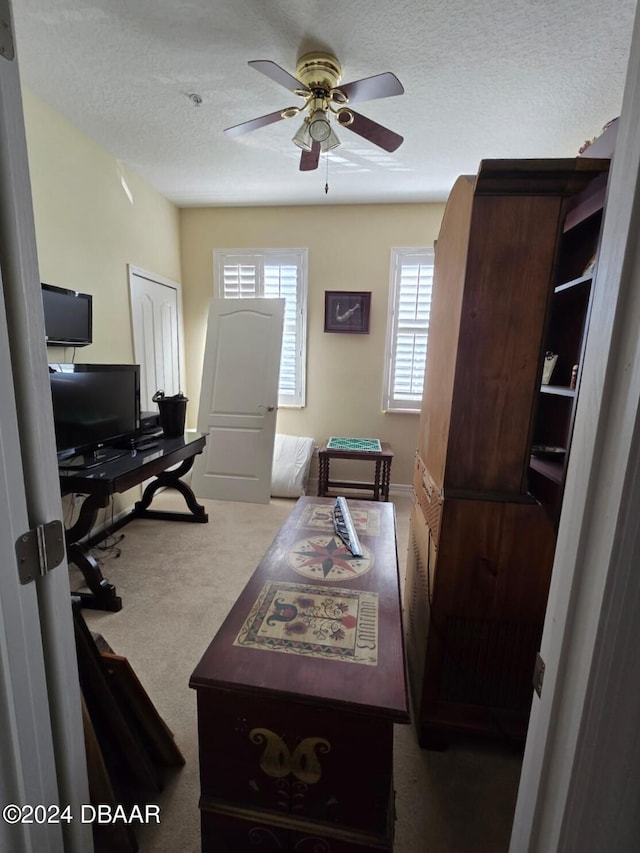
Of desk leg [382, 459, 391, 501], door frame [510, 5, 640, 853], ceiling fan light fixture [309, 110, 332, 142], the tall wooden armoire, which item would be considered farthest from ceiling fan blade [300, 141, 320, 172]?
desk leg [382, 459, 391, 501]

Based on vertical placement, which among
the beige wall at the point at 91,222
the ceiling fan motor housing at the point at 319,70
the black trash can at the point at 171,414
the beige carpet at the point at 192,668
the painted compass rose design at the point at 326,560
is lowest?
the beige carpet at the point at 192,668

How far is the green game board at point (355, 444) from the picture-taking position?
11.9 feet

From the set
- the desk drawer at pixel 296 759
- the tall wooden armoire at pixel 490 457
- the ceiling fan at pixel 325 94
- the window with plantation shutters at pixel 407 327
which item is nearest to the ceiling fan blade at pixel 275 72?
the ceiling fan at pixel 325 94

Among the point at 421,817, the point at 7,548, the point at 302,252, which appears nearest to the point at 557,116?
the point at 302,252

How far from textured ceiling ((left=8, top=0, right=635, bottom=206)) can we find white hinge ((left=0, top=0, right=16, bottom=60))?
1.56m

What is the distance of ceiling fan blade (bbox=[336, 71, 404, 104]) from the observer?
→ 164cm

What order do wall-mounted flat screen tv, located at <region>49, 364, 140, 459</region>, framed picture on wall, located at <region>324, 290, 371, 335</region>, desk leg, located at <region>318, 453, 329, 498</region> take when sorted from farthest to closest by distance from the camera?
framed picture on wall, located at <region>324, 290, 371, 335</region>, desk leg, located at <region>318, 453, 329, 498</region>, wall-mounted flat screen tv, located at <region>49, 364, 140, 459</region>

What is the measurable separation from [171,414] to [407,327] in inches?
95.2

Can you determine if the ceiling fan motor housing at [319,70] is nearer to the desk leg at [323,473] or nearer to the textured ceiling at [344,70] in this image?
the textured ceiling at [344,70]

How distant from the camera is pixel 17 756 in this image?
2.00 ft

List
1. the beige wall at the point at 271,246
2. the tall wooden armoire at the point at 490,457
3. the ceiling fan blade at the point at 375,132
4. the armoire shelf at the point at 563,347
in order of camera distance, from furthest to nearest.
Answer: the beige wall at the point at 271,246
the ceiling fan blade at the point at 375,132
the armoire shelf at the point at 563,347
the tall wooden armoire at the point at 490,457

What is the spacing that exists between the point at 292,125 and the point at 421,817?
11.3 feet

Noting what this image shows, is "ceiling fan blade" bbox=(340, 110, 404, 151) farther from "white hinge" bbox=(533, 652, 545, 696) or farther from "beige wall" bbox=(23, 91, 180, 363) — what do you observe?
"white hinge" bbox=(533, 652, 545, 696)

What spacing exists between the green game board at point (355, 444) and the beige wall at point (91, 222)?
6.57 feet
